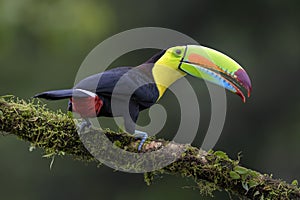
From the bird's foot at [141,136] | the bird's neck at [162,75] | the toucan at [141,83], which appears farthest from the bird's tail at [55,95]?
the bird's neck at [162,75]

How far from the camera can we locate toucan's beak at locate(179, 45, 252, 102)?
14.7 feet

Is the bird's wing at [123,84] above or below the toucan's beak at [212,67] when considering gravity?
below

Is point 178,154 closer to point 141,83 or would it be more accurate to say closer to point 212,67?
point 141,83

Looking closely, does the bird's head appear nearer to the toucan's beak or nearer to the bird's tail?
the toucan's beak

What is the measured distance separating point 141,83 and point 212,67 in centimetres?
48

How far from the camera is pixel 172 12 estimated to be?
9.73 m

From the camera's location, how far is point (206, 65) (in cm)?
457

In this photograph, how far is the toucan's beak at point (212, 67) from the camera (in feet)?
14.7

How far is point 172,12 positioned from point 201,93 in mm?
1394

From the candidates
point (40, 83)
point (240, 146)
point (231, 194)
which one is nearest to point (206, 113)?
point (240, 146)

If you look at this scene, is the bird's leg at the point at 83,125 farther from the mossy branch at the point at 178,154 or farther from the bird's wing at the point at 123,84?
the bird's wing at the point at 123,84

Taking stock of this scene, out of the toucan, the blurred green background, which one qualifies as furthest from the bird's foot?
the blurred green background

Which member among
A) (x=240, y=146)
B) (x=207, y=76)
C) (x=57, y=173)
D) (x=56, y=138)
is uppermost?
(x=207, y=76)

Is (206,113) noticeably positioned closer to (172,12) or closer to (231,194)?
(172,12)
